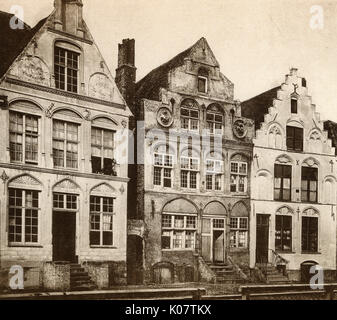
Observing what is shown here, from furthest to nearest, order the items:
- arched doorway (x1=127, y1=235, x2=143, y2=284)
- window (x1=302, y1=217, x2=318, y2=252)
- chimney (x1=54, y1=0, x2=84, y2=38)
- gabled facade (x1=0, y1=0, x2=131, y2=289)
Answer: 1. window (x1=302, y1=217, x2=318, y2=252)
2. arched doorway (x1=127, y1=235, x2=143, y2=284)
3. chimney (x1=54, y1=0, x2=84, y2=38)
4. gabled facade (x1=0, y1=0, x2=131, y2=289)

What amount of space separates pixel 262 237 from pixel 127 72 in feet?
15.9

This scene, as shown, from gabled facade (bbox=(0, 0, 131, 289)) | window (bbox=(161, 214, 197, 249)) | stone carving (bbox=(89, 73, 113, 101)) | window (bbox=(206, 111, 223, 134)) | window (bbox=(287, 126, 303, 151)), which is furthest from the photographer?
window (bbox=(287, 126, 303, 151))

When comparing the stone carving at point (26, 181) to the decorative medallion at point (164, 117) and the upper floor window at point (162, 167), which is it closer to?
the upper floor window at point (162, 167)

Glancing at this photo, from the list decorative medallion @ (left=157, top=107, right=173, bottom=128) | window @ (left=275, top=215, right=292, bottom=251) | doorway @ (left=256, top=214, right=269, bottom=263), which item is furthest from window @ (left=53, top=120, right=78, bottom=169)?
window @ (left=275, top=215, right=292, bottom=251)

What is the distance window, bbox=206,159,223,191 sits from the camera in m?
11.7

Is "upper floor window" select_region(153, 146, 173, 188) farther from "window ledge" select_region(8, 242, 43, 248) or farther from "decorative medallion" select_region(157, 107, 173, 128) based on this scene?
"window ledge" select_region(8, 242, 43, 248)

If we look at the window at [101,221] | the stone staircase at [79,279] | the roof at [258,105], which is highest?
the roof at [258,105]

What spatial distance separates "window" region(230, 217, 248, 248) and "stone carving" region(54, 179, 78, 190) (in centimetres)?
378

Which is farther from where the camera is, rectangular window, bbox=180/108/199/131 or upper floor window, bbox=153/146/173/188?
rectangular window, bbox=180/108/199/131

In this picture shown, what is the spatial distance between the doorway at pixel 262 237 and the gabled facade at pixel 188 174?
304 millimetres

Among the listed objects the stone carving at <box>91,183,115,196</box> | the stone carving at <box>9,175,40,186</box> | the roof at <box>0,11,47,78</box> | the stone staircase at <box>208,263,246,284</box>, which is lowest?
the stone staircase at <box>208,263,246,284</box>

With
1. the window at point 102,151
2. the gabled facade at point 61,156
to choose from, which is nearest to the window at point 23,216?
the gabled facade at point 61,156

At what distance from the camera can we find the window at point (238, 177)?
1204 centimetres
